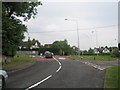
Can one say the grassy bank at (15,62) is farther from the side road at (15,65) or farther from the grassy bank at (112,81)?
the grassy bank at (112,81)

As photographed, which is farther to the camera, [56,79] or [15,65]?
[15,65]

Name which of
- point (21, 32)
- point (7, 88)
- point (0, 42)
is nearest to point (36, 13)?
point (21, 32)

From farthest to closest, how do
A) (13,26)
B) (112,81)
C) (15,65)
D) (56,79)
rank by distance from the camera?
(15,65)
(13,26)
(56,79)
(112,81)

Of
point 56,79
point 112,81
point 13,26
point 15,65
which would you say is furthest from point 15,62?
point 112,81

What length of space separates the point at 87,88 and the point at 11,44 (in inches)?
683

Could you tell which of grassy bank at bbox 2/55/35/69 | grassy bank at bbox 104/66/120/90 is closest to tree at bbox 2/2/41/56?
grassy bank at bbox 2/55/35/69

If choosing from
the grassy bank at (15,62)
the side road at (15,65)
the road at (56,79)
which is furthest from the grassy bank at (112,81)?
the grassy bank at (15,62)

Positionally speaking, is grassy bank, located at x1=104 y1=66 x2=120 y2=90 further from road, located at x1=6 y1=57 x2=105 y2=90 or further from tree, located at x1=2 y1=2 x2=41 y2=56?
tree, located at x1=2 y1=2 x2=41 y2=56

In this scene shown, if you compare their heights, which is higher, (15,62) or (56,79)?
(56,79)

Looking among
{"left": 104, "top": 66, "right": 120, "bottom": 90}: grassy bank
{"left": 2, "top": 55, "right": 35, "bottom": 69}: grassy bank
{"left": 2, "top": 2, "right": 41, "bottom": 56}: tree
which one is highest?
{"left": 2, "top": 2, "right": 41, "bottom": 56}: tree

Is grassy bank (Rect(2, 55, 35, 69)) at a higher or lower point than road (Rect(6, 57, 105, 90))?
lower

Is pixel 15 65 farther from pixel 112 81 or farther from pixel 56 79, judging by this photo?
pixel 112 81

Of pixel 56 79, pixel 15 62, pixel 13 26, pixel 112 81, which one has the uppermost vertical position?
pixel 13 26

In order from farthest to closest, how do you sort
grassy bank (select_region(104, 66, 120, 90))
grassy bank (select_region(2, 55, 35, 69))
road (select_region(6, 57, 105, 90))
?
grassy bank (select_region(2, 55, 35, 69)) → road (select_region(6, 57, 105, 90)) → grassy bank (select_region(104, 66, 120, 90))
